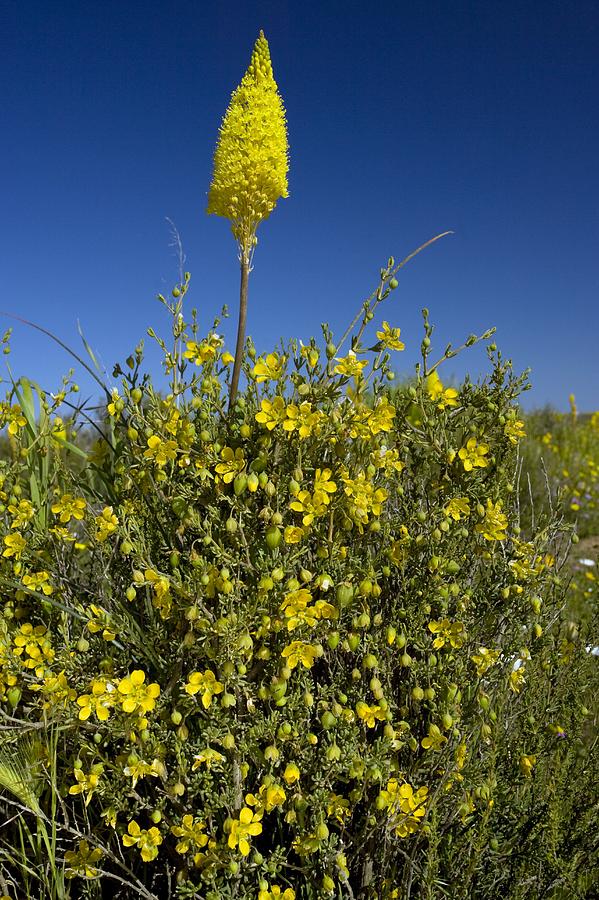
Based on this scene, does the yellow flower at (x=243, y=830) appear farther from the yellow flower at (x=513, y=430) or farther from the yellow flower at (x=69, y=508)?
the yellow flower at (x=513, y=430)

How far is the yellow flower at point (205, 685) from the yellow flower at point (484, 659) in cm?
74

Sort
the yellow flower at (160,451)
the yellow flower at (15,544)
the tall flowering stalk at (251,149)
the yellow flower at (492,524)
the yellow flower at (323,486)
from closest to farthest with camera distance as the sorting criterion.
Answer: the yellow flower at (323,486), the yellow flower at (160,451), the yellow flower at (492,524), the yellow flower at (15,544), the tall flowering stalk at (251,149)

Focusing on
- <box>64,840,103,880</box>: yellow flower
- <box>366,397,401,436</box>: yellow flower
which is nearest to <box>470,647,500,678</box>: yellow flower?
<box>366,397,401,436</box>: yellow flower

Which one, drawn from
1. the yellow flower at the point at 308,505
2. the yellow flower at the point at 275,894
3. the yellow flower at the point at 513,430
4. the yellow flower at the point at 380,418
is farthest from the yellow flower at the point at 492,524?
the yellow flower at the point at 275,894

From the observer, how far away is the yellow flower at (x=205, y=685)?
61.4 inches

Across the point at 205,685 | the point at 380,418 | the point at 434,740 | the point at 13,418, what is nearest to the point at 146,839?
the point at 205,685

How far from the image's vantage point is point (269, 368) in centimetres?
178

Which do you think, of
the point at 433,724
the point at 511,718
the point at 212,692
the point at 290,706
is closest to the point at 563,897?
the point at 511,718

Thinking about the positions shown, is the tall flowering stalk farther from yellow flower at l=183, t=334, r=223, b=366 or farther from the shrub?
the shrub

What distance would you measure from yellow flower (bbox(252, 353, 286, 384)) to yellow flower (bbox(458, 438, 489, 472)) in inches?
22.7

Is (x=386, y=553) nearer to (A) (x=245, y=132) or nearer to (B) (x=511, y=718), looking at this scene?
(B) (x=511, y=718)

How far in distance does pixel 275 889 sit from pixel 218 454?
113cm

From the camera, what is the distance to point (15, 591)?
2086 mm

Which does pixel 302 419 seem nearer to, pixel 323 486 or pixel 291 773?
pixel 323 486
